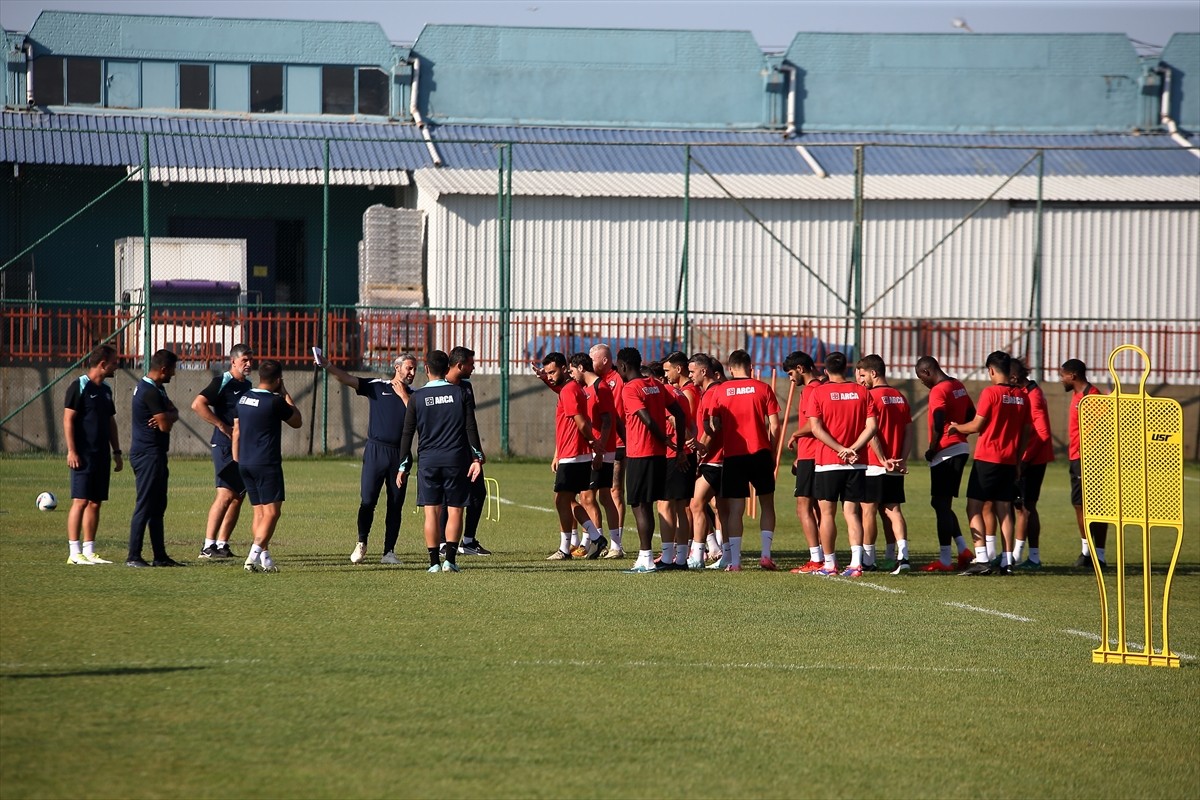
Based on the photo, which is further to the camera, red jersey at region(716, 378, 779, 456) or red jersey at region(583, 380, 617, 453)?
red jersey at region(583, 380, 617, 453)

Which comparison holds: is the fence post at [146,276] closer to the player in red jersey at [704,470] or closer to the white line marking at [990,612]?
the player in red jersey at [704,470]

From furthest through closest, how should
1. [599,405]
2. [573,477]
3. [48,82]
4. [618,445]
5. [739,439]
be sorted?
1. [48,82]
2. [618,445]
3. [599,405]
4. [573,477]
5. [739,439]

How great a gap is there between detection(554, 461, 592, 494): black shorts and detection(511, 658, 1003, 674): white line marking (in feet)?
19.1

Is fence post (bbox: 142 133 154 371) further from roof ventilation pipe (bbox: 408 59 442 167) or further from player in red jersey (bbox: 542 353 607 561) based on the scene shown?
roof ventilation pipe (bbox: 408 59 442 167)

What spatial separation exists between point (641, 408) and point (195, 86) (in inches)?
1228

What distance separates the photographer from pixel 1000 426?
47.1 ft

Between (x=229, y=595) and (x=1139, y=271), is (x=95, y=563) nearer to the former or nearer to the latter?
(x=229, y=595)

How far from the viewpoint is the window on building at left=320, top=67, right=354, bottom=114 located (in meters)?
41.6

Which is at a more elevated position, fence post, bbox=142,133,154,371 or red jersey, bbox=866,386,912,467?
fence post, bbox=142,133,154,371

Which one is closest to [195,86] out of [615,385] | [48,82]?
[48,82]

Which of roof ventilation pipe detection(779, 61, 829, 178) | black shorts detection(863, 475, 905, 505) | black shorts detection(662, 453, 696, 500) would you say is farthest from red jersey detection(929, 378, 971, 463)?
roof ventilation pipe detection(779, 61, 829, 178)

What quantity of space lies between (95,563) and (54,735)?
6.30 meters

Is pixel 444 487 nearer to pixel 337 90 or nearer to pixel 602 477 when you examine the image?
pixel 602 477

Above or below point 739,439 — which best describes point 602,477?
below
